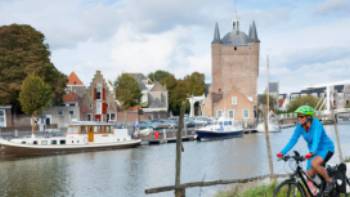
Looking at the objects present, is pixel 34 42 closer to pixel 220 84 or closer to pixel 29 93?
pixel 29 93

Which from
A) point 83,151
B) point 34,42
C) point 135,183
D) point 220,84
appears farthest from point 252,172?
point 220,84

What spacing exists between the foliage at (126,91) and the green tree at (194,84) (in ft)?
70.4

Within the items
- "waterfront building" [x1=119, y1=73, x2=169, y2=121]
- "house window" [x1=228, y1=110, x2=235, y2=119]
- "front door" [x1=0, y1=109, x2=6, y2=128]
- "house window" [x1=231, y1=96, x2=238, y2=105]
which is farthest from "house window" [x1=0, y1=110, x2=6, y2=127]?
"house window" [x1=231, y1=96, x2=238, y2=105]

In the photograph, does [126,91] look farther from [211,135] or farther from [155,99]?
[211,135]

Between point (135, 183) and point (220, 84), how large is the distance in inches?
3063

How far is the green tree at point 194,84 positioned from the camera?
339 feet

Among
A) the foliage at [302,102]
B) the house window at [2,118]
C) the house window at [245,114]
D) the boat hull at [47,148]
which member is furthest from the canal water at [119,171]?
the foliage at [302,102]

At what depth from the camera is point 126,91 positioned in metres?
80.1

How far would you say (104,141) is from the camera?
1905 inches

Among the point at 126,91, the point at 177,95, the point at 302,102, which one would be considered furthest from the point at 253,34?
the point at 126,91

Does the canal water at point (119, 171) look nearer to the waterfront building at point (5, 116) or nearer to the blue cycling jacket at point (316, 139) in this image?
the blue cycling jacket at point (316, 139)

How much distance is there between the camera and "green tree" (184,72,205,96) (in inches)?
4072

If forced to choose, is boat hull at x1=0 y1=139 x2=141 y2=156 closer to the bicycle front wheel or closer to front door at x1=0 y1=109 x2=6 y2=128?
front door at x1=0 y1=109 x2=6 y2=128

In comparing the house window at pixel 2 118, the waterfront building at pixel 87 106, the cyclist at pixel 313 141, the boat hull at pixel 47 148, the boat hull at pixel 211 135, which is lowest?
the boat hull at pixel 47 148
